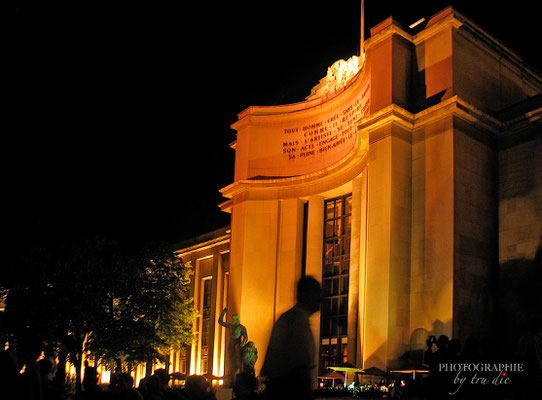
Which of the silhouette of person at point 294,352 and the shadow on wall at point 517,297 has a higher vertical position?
the shadow on wall at point 517,297

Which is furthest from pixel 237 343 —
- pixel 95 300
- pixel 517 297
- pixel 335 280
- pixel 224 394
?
pixel 517 297

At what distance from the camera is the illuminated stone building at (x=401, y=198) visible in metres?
26.9

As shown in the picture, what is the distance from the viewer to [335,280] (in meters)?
37.2

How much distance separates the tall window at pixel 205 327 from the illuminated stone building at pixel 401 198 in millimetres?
14491

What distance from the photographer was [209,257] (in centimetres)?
5456

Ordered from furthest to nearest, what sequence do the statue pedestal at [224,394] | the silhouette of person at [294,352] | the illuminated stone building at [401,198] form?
1. the statue pedestal at [224,394]
2. the illuminated stone building at [401,198]
3. the silhouette of person at [294,352]

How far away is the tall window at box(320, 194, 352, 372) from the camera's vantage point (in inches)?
1396

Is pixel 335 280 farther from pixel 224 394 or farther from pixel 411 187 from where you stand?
pixel 411 187

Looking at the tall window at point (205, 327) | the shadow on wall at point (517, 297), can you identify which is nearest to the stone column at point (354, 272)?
the shadow on wall at point (517, 297)

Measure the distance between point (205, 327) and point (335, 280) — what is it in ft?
62.8

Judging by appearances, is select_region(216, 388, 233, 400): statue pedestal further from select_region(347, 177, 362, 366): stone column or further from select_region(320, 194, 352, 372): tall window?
select_region(347, 177, 362, 366): stone column

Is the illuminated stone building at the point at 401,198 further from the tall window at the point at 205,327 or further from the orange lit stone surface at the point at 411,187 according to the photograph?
the tall window at the point at 205,327

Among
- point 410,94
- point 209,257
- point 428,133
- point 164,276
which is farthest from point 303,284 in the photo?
point 209,257

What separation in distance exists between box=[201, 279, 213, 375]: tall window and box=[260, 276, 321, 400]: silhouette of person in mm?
44539
